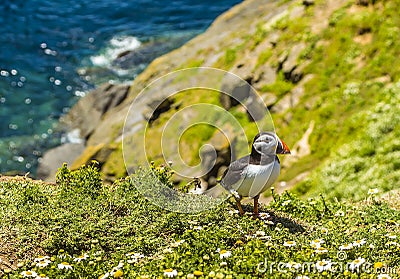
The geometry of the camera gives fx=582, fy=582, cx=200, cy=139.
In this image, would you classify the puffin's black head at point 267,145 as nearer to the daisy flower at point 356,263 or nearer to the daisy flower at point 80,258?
the daisy flower at point 356,263

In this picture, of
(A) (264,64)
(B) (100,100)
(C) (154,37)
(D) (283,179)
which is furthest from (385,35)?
(C) (154,37)

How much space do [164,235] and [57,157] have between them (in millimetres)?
17937

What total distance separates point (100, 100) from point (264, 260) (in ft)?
73.7

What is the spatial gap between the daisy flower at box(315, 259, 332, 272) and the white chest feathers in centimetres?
215

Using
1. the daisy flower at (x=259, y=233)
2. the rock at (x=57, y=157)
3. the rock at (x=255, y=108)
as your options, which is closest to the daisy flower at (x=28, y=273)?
the daisy flower at (x=259, y=233)

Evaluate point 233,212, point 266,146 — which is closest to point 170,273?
point 233,212

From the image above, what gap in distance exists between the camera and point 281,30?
2192 centimetres

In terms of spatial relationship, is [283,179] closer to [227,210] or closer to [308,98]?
[308,98]

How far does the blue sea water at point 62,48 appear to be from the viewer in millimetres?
28266

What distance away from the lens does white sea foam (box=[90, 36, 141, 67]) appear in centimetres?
3353

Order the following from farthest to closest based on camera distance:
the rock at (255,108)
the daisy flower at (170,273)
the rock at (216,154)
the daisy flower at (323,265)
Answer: the rock at (255,108) → the rock at (216,154) → the daisy flower at (323,265) → the daisy flower at (170,273)

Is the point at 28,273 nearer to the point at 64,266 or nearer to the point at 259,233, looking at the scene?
the point at 64,266

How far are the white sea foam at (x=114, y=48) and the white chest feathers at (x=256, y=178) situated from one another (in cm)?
2534

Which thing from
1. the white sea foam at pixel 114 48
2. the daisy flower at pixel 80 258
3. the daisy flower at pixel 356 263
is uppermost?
the daisy flower at pixel 80 258
